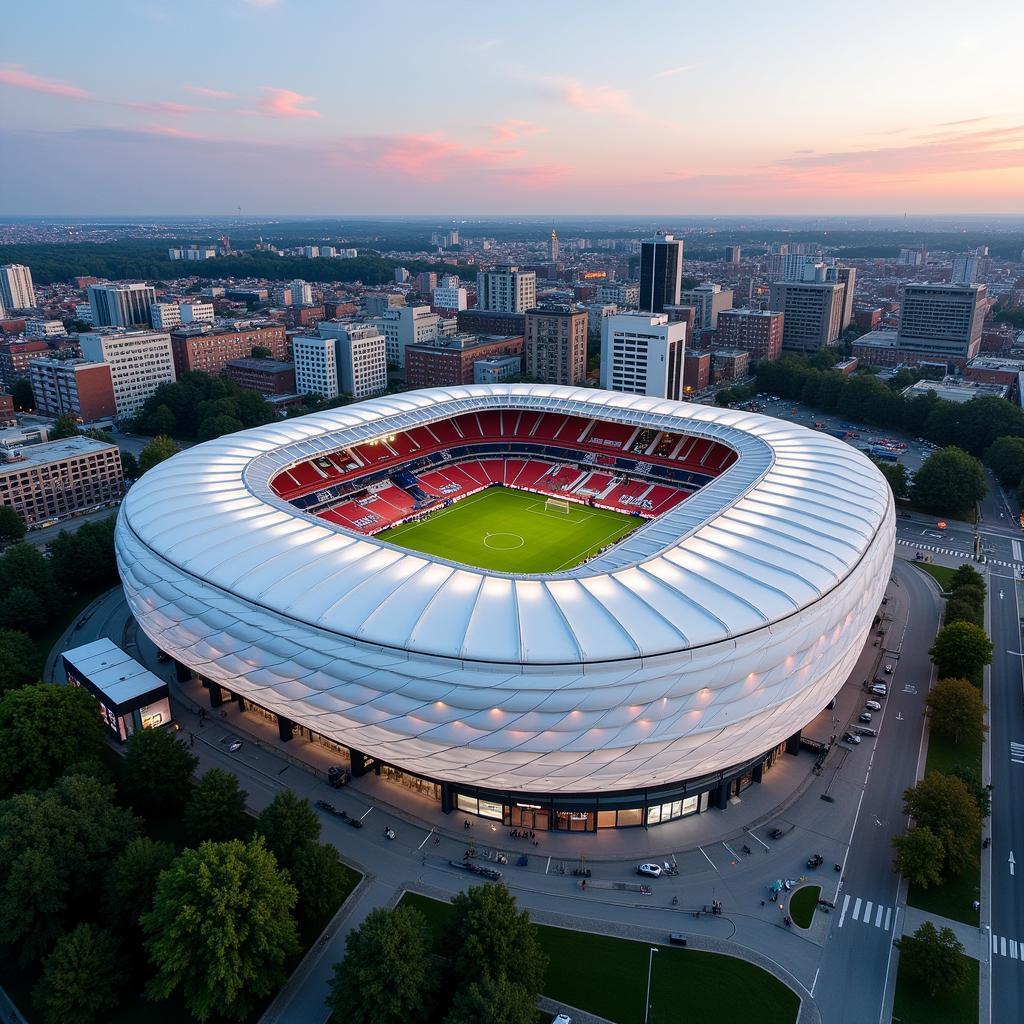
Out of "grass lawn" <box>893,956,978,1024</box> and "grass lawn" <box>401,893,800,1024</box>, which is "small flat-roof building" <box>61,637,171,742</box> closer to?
"grass lawn" <box>401,893,800,1024</box>

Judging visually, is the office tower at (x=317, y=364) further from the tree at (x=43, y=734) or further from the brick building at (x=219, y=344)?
the tree at (x=43, y=734)

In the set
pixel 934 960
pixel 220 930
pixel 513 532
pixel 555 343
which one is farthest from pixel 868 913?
pixel 555 343

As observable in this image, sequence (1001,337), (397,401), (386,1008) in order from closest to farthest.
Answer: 1. (386,1008)
2. (397,401)
3. (1001,337)

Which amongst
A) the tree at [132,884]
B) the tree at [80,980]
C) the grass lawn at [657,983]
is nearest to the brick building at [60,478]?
the tree at [132,884]

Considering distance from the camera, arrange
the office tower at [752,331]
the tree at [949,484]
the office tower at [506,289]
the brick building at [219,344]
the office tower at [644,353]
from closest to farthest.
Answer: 1. the tree at [949,484]
2. the office tower at [644,353]
3. the brick building at [219,344]
4. the office tower at [752,331]
5. the office tower at [506,289]

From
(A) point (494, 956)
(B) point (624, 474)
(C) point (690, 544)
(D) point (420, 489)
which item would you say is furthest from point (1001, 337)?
(A) point (494, 956)

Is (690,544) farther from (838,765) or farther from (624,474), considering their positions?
(624,474)
